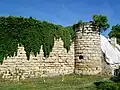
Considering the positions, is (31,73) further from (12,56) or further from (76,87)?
(76,87)

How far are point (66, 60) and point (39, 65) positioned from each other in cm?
264

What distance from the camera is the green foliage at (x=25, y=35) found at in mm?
23297

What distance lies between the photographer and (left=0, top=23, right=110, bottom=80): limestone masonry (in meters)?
23.8

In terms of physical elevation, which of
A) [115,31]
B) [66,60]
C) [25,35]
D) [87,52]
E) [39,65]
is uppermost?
[115,31]

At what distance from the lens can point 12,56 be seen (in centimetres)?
2356

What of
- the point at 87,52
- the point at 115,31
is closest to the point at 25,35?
the point at 87,52

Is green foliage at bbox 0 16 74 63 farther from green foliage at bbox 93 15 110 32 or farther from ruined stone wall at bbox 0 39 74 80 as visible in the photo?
green foliage at bbox 93 15 110 32

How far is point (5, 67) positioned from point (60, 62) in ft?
15.6

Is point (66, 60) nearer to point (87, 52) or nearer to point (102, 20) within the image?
point (87, 52)

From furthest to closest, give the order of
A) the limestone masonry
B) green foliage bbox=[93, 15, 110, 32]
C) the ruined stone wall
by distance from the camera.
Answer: green foliage bbox=[93, 15, 110, 32]
the limestone masonry
the ruined stone wall

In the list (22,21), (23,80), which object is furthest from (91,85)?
(22,21)

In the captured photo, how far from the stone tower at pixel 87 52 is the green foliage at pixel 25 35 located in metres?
2.60

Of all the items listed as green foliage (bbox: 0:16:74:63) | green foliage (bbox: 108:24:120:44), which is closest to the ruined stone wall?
green foliage (bbox: 0:16:74:63)

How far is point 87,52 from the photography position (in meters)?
26.6
